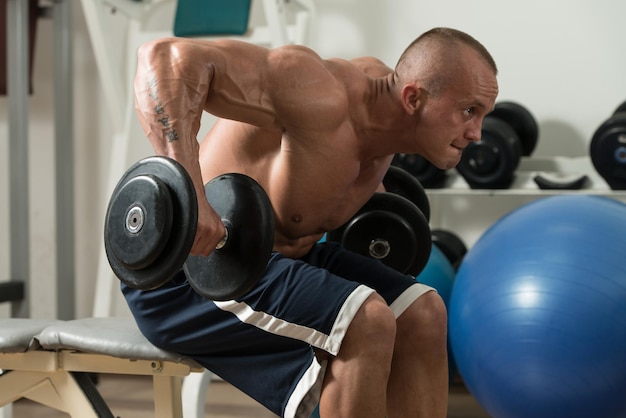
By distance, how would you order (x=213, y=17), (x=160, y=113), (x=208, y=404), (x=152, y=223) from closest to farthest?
1. (x=152, y=223)
2. (x=160, y=113)
3. (x=208, y=404)
4. (x=213, y=17)

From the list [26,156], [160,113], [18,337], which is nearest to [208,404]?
[26,156]

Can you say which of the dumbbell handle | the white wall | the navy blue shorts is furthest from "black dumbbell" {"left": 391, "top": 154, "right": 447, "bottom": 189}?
the dumbbell handle

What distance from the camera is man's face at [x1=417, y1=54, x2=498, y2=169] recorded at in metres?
1.48

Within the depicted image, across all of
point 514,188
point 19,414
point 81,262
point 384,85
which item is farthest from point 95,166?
point 384,85

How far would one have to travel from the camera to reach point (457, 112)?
4.93 feet

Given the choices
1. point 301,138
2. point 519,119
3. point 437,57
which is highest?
point 437,57

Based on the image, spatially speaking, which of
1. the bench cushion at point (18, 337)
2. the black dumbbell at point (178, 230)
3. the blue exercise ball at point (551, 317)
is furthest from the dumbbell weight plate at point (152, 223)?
the blue exercise ball at point (551, 317)

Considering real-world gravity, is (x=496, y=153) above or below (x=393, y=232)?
below

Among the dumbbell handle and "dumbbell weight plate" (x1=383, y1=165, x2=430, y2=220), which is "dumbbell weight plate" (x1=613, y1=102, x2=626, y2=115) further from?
the dumbbell handle

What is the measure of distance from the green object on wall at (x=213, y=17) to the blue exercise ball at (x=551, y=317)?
4.71ft

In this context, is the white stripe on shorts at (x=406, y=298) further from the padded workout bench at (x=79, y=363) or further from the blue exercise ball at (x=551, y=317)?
the blue exercise ball at (x=551, y=317)

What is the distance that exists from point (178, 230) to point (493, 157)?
82.7 inches

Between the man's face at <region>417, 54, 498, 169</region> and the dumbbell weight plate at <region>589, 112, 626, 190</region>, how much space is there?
154 centimetres

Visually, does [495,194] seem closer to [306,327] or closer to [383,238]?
[383,238]
